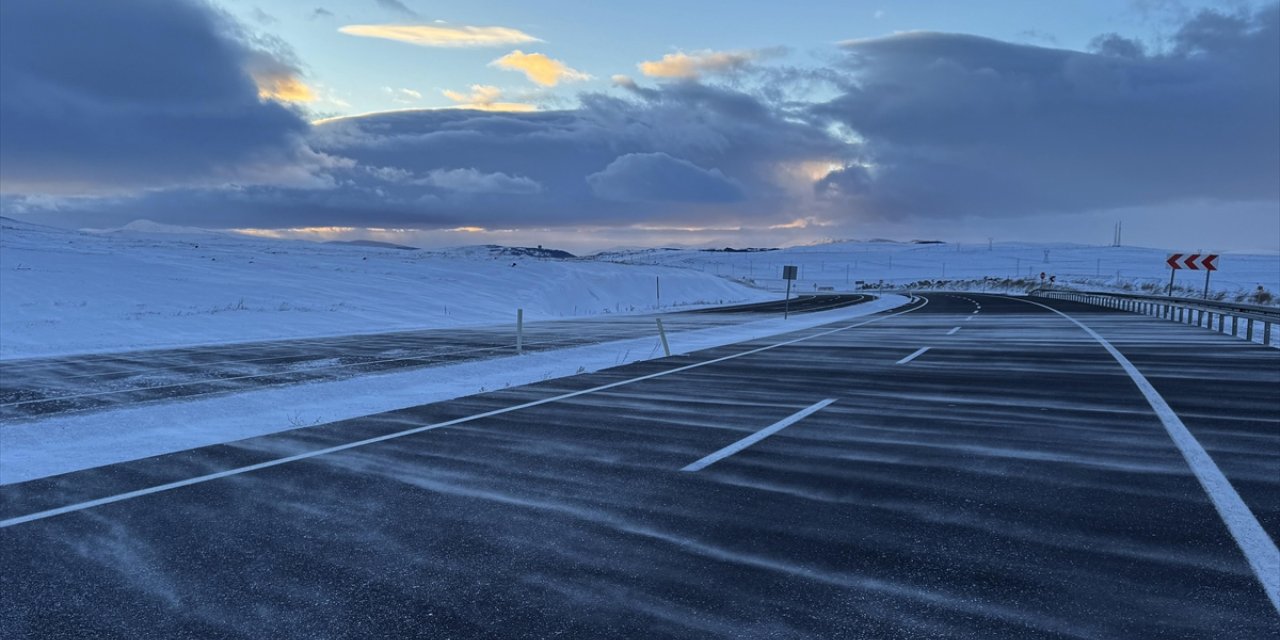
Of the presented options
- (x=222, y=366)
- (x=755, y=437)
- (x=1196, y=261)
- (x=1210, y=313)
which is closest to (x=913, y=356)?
(x=755, y=437)

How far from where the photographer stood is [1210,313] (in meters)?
23.4

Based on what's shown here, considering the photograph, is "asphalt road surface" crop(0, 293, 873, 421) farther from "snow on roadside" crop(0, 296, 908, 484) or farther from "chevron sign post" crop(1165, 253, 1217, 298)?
"chevron sign post" crop(1165, 253, 1217, 298)

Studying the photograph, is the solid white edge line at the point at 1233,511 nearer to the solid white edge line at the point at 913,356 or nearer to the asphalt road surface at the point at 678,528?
the asphalt road surface at the point at 678,528

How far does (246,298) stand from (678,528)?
35.0 meters

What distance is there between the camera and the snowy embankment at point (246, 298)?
76.7 ft

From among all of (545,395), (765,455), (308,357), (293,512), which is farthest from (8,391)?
(765,455)

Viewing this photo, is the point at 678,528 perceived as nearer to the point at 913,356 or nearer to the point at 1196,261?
the point at 913,356

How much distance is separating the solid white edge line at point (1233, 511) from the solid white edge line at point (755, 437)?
143 inches

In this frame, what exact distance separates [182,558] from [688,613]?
10.2 ft

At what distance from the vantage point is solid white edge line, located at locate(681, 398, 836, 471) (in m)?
6.72

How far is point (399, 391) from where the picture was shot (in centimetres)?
1179

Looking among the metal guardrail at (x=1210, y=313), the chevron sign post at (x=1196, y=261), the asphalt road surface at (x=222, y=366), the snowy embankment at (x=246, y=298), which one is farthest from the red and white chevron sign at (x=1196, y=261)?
the snowy embankment at (x=246, y=298)

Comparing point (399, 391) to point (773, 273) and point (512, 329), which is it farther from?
point (773, 273)

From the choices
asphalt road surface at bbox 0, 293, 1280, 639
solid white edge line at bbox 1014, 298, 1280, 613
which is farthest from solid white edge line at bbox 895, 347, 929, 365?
solid white edge line at bbox 1014, 298, 1280, 613
